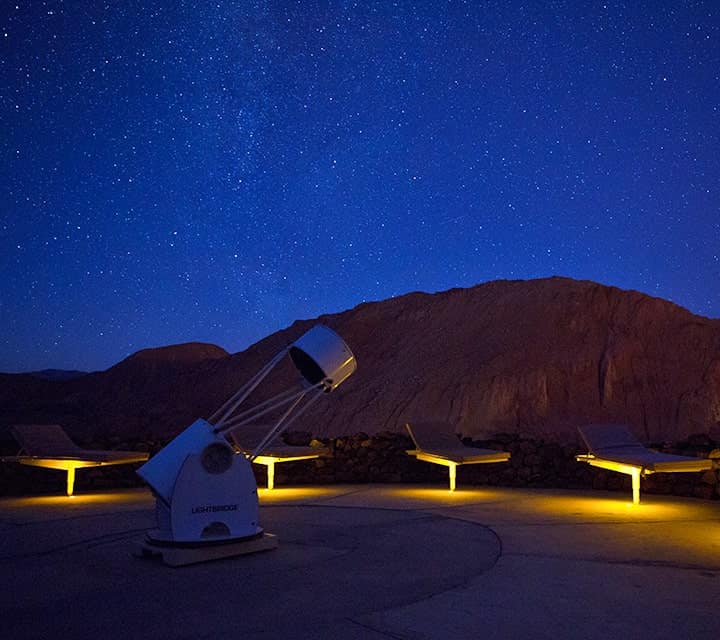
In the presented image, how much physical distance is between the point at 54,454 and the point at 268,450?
8.11 ft

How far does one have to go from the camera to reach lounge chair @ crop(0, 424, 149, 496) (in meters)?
7.42

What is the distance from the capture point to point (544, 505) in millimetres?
7344

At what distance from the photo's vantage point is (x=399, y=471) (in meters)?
10.1

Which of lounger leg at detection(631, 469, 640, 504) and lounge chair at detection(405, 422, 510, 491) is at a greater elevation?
lounge chair at detection(405, 422, 510, 491)

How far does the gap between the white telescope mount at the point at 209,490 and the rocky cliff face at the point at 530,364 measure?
718 inches

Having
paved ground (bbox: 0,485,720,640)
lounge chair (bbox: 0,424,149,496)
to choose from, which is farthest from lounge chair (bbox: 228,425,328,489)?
paved ground (bbox: 0,485,720,640)

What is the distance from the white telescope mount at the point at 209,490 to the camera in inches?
174

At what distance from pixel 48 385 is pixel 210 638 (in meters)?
56.0

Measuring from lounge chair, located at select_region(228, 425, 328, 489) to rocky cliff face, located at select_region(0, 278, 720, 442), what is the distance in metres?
14.3

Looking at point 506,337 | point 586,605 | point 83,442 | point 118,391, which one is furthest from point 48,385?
point 586,605

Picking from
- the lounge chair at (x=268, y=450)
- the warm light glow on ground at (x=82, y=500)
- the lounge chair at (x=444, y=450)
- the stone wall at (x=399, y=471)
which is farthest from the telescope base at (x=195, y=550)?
the stone wall at (x=399, y=471)

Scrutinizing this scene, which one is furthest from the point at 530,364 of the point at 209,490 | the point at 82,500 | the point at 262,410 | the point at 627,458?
the point at 209,490

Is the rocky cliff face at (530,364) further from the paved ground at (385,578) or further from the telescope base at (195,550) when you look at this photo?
the telescope base at (195,550)

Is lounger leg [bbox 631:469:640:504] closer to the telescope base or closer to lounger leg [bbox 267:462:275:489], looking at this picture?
lounger leg [bbox 267:462:275:489]
